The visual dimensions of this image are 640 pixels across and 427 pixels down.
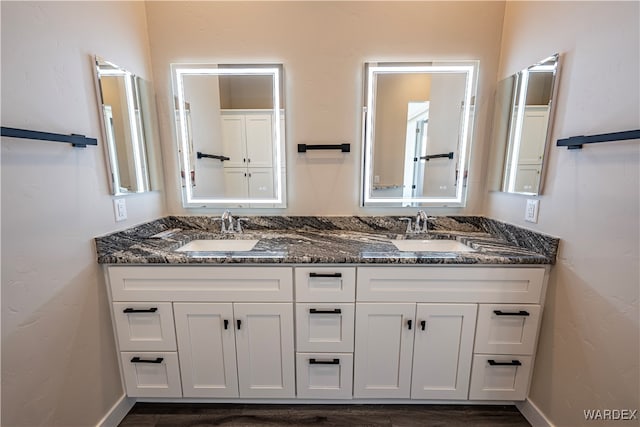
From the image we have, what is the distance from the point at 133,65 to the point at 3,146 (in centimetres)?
88

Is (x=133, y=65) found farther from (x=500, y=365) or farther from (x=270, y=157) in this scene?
(x=500, y=365)

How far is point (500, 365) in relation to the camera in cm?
133

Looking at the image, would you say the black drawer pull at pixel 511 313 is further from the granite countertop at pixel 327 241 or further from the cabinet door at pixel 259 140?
the cabinet door at pixel 259 140

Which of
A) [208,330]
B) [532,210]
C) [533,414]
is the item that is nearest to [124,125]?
[208,330]

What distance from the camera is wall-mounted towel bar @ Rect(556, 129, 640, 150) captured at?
0.87m

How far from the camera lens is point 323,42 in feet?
5.16

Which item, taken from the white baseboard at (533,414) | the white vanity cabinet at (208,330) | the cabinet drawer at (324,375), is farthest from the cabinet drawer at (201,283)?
the white baseboard at (533,414)

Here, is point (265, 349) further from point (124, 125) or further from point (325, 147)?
point (124, 125)

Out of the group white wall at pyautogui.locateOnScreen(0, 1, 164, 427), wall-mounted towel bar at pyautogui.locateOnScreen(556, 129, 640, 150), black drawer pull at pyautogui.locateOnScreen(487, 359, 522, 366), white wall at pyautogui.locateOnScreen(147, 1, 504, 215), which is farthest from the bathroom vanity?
white wall at pyautogui.locateOnScreen(147, 1, 504, 215)

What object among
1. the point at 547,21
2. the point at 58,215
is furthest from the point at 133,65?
the point at 547,21

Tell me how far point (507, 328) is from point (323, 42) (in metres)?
1.89

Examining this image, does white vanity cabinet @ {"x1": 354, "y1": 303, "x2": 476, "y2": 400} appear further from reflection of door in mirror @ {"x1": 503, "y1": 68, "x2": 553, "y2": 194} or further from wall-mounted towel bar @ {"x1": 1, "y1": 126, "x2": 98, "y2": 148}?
wall-mounted towel bar @ {"x1": 1, "y1": 126, "x2": 98, "y2": 148}

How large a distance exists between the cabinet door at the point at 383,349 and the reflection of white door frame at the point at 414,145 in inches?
30.3

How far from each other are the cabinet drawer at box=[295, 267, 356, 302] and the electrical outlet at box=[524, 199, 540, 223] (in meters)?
0.97
